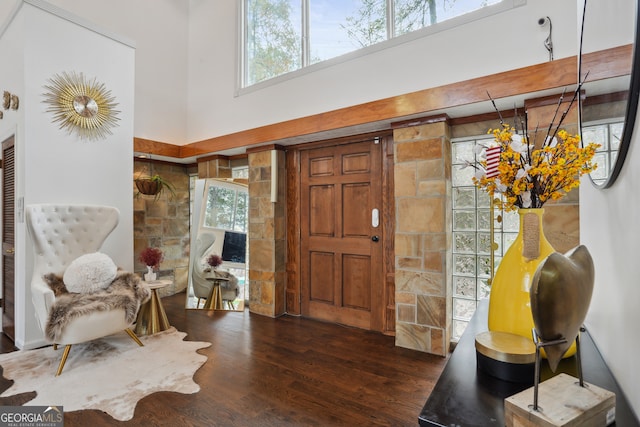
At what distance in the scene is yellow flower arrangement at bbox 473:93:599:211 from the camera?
3.02ft

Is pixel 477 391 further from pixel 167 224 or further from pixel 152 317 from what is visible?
pixel 167 224

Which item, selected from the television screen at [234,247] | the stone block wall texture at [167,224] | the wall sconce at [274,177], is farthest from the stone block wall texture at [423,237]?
the stone block wall texture at [167,224]

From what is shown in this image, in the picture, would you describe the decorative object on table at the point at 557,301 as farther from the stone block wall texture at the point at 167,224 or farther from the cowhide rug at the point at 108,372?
the stone block wall texture at the point at 167,224

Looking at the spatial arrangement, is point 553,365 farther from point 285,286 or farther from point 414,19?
point 285,286

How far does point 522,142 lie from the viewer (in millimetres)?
965

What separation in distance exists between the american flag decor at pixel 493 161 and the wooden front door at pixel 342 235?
91.5 inches

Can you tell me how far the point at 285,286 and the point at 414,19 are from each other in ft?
10.4

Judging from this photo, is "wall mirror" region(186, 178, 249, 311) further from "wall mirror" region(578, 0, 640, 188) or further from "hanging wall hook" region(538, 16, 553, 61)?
"wall mirror" region(578, 0, 640, 188)

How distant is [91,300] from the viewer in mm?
2541

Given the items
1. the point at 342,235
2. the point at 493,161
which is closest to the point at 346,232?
the point at 342,235

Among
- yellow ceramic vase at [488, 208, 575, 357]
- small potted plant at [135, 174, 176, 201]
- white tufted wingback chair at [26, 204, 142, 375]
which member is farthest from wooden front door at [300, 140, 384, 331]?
yellow ceramic vase at [488, 208, 575, 357]

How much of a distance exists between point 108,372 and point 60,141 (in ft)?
7.11

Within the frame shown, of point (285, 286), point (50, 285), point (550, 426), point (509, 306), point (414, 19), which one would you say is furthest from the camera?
point (285, 286)

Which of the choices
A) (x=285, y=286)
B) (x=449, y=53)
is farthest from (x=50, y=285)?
(x=449, y=53)
